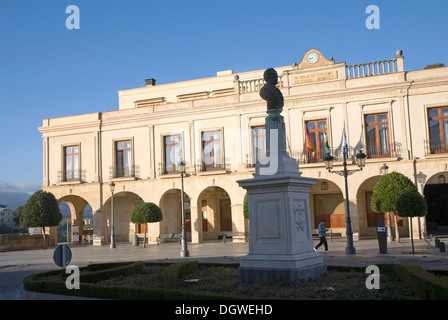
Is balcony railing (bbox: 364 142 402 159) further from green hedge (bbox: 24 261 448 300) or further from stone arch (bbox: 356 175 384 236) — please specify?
green hedge (bbox: 24 261 448 300)

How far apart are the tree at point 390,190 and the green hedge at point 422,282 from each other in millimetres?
12761

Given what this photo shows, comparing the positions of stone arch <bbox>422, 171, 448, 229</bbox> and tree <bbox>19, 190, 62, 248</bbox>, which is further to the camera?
stone arch <bbox>422, 171, 448, 229</bbox>

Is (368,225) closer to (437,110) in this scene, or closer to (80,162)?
(437,110)

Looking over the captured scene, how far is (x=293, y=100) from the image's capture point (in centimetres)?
2800

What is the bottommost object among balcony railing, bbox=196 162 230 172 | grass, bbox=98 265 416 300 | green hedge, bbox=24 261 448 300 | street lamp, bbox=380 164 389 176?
grass, bbox=98 265 416 300

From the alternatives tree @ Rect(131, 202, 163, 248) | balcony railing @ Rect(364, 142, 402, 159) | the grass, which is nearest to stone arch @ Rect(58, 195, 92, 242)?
tree @ Rect(131, 202, 163, 248)

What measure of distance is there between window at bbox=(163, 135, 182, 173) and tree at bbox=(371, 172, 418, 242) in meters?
13.0

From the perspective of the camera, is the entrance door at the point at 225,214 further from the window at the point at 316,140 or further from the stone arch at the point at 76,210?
the stone arch at the point at 76,210

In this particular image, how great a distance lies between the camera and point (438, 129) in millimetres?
25500

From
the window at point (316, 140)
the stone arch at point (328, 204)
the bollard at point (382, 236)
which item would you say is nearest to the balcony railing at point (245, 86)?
the window at point (316, 140)

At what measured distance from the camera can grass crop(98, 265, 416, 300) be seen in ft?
25.4

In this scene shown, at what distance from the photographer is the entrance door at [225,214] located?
1319 inches

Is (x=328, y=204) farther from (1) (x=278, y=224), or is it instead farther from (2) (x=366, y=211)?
(1) (x=278, y=224)

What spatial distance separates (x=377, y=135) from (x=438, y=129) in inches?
120
